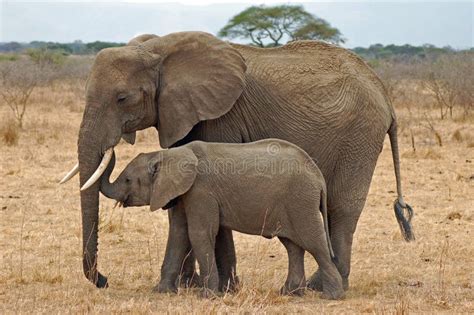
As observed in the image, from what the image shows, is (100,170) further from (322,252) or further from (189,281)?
(322,252)

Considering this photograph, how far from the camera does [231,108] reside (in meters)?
6.22

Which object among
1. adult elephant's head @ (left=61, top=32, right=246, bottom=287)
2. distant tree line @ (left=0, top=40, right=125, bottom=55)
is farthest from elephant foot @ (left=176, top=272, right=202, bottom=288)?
distant tree line @ (left=0, top=40, right=125, bottom=55)

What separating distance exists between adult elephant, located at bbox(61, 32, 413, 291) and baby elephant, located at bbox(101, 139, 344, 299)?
0.24m

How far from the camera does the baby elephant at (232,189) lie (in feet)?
19.3

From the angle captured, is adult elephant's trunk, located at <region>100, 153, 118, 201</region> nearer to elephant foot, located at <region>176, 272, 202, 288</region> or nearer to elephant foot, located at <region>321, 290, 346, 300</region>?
elephant foot, located at <region>176, 272, 202, 288</region>

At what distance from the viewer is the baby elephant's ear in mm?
5820

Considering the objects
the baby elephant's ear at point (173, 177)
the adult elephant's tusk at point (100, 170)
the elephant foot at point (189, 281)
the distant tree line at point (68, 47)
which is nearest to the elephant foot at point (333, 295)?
the elephant foot at point (189, 281)

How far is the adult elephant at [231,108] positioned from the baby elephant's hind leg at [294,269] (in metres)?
0.43

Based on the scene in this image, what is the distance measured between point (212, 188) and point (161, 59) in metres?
0.98

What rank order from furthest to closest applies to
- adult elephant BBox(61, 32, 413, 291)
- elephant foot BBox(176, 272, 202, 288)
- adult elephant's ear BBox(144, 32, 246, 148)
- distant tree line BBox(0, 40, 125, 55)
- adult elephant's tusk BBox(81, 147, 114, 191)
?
1. distant tree line BBox(0, 40, 125, 55)
2. elephant foot BBox(176, 272, 202, 288)
3. adult elephant's ear BBox(144, 32, 246, 148)
4. adult elephant BBox(61, 32, 413, 291)
5. adult elephant's tusk BBox(81, 147, 114, 191)

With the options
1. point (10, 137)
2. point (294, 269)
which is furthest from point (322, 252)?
point (10, 137)

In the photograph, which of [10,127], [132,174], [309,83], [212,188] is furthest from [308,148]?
[10,127]

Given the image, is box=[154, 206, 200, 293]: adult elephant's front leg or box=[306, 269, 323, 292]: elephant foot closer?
box=[154, 206, 200, 293]: adult elephant's front leg

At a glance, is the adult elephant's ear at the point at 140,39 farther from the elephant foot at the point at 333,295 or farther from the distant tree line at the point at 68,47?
the distant tree line at the point at 68,47
